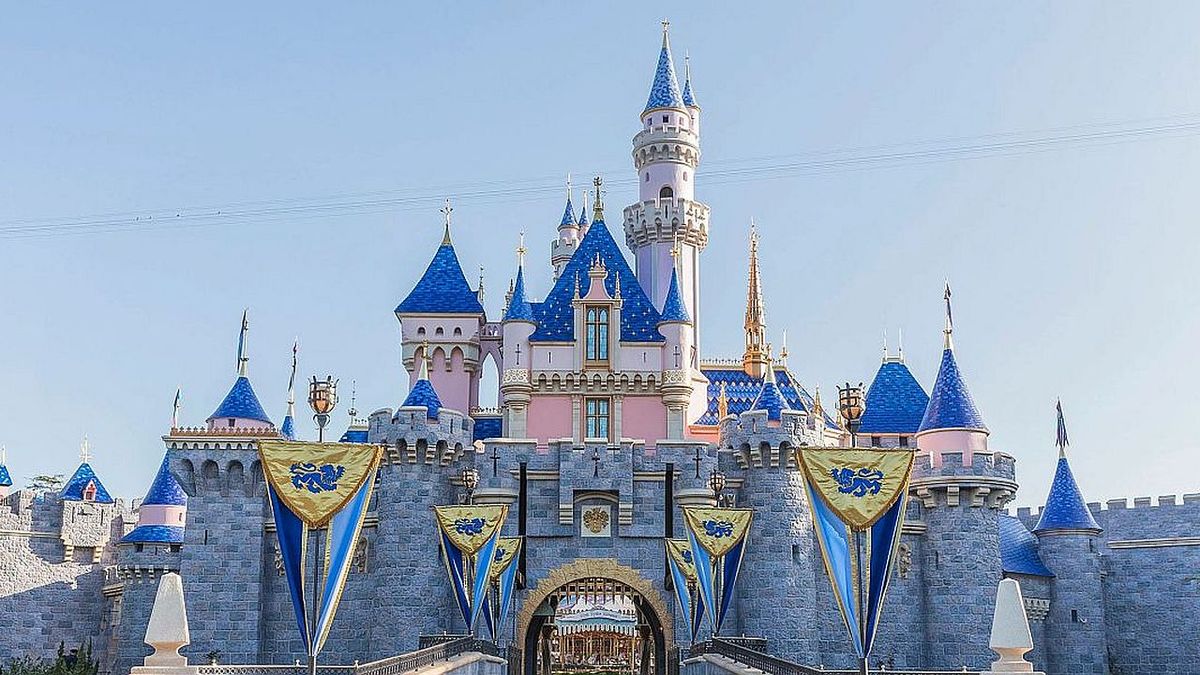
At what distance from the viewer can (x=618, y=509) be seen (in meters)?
32.9

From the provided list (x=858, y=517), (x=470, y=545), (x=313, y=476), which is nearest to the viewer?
(x=858, y=517)

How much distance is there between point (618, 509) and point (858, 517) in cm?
1310

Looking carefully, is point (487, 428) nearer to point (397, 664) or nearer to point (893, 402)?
point (893, 402)

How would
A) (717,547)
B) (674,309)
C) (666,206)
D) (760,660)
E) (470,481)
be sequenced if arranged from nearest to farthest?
(760,660)
(717,547)
(470,481)
(674,309)
(666,206)

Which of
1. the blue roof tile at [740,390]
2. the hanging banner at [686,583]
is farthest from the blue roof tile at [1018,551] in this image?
the hanging banner at [686,583]

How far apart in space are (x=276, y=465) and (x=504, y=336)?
1913cm

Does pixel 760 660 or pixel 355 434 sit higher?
pixel 355 434

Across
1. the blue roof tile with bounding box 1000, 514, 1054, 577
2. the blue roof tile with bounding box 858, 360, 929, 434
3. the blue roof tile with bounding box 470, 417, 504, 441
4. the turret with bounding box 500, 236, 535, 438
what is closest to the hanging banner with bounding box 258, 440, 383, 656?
the turret with bounding box 500, 236, 535, 438

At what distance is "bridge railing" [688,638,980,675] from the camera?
20344 millimetres

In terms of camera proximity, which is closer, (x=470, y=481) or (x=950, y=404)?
(x=470, y=481)

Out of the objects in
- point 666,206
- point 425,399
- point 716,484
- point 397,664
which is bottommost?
point 397,664

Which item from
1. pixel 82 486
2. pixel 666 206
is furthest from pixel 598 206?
pixel 82 486

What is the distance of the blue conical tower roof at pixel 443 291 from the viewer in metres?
43.1

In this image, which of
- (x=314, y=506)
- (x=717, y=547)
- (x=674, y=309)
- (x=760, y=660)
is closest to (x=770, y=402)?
(x=674, y=309)
